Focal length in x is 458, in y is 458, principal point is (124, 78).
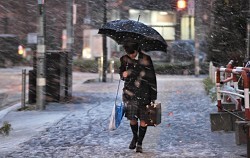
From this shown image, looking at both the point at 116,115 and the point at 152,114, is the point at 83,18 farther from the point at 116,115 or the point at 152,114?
the point at 152,114

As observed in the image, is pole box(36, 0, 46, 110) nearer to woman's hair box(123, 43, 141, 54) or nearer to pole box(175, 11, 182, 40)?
woman's hair box(123, 43, 141, 54)

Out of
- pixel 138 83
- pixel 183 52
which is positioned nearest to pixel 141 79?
pixel 138 83

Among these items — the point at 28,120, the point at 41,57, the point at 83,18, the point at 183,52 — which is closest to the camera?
the point at 28,120

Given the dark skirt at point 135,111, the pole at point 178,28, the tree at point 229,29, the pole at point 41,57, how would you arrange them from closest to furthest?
the dark skirt at point 135,111, the pole at point 41,57, the tree at point 229,29, the pole at point 178,28

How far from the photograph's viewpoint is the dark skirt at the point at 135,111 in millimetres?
6785

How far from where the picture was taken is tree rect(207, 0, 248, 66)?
1251 cm

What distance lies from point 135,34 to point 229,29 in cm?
673

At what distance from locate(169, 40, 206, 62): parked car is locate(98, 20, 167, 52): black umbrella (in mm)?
26064

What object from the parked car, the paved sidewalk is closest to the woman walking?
the paved sidewalk

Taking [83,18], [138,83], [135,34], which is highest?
[83,18]

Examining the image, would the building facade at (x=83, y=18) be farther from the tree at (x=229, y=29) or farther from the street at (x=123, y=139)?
the street at (x=123, y=139)

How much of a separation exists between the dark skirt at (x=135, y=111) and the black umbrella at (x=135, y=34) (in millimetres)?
902

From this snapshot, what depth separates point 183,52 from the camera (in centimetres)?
3397

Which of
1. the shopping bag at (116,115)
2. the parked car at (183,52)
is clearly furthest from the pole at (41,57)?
the parked car at (183,52)
